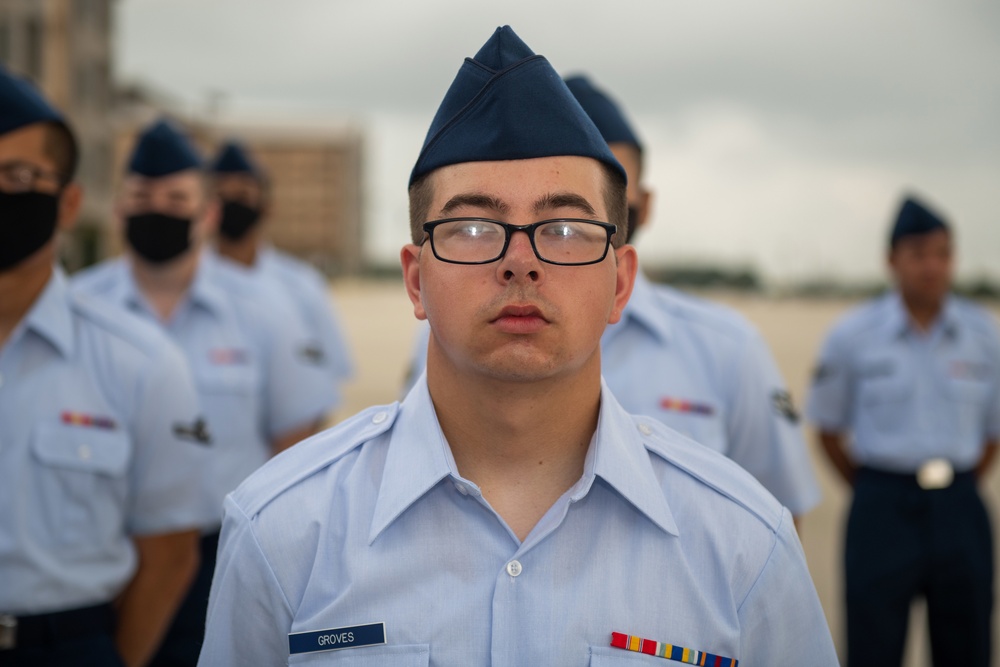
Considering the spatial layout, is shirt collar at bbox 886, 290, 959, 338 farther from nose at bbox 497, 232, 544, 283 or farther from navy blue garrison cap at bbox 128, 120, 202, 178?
nose at bbox 497, 232, 544, 283

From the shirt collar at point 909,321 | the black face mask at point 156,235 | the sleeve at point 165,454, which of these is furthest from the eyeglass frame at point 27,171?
the shirt collar at point 909,321

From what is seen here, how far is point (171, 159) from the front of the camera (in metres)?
4.76

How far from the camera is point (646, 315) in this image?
325cm

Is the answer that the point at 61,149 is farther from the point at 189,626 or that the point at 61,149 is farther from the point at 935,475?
the point at 935,475

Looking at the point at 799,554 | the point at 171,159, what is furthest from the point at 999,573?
the point at 171,159

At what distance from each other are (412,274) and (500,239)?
0.23 metres

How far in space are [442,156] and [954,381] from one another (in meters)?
4.40

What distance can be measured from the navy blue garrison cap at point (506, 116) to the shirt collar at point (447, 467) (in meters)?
0.45

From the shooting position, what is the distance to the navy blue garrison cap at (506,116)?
1764 millimetres

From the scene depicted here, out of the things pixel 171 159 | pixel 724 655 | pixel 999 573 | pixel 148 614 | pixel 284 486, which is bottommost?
pixel 999 573

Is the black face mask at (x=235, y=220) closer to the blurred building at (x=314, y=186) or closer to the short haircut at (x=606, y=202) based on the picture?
the short haircut at (x=606, y=202)

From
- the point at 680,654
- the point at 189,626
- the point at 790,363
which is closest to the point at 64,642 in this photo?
the point at 189,626

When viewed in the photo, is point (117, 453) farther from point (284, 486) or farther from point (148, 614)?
point (284, 486)

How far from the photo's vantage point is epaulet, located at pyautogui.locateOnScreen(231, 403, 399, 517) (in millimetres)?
1834
